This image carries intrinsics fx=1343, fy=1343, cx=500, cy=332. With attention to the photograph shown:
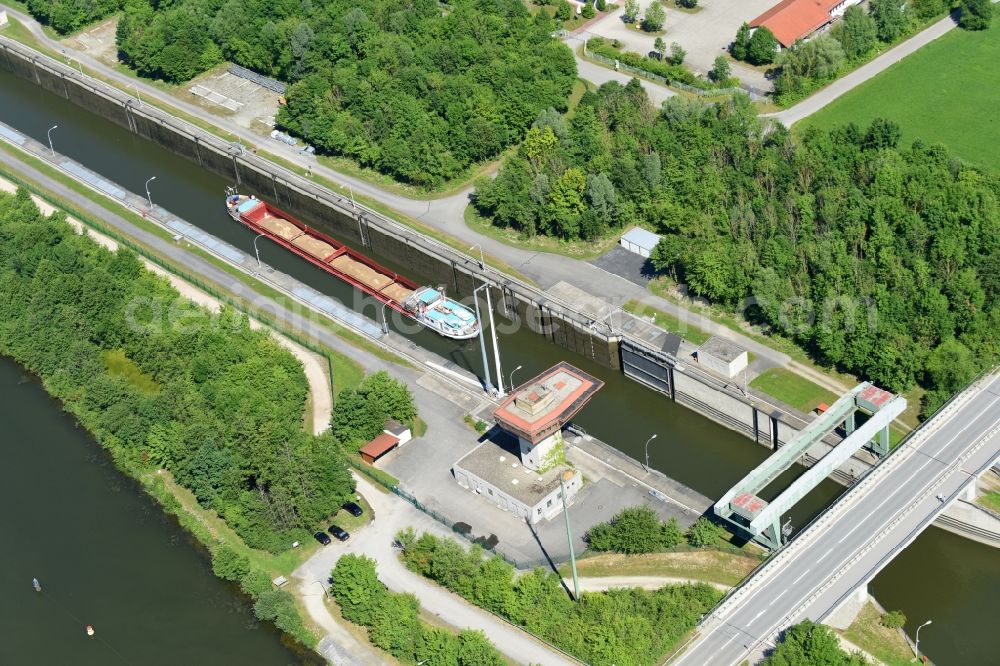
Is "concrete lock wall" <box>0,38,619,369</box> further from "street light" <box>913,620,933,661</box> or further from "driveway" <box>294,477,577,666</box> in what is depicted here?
"street light" <box>913,620,933,661</box>

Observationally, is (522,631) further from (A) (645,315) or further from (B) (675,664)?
(A) (645,315)

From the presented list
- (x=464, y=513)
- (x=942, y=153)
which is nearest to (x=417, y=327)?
(x=464, y=513)

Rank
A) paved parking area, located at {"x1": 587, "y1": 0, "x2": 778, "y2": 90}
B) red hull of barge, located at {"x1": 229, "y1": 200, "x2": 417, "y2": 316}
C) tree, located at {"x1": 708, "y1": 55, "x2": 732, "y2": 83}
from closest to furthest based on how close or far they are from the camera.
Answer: red hull of barge, located at {"x1": 229, "y1": 200, "x2": 417, "y2": 316} → tree, located at {"x1": 708, "y1": 55, "x2": 732, "y2": 83} → paved parking area, located at {"x1": 587, "y1": 0, "x2": 778, "y2": 90}

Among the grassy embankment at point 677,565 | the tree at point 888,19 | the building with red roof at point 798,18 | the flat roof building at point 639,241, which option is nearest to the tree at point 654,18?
the building with red roof at point 798,18

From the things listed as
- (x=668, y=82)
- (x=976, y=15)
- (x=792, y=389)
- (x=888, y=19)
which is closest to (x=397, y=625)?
(x=792, y=389)

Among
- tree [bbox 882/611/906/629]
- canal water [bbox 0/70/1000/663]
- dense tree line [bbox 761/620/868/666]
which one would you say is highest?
dense tree line [bbox 761/620/868/666]

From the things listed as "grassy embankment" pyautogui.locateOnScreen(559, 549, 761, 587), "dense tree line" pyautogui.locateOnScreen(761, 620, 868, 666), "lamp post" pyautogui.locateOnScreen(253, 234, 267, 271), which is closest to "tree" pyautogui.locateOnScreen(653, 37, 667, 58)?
"lamp post" pyautogui.locateOnScreen(253, 234, 267, 271)

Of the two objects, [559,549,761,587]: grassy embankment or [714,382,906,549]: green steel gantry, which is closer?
[714,382,906,549]: green steel gantry
